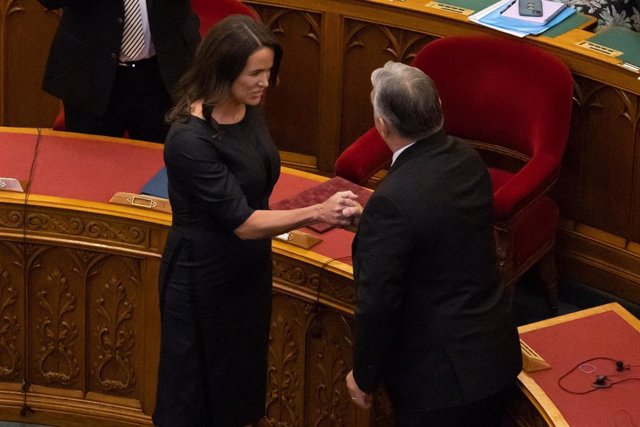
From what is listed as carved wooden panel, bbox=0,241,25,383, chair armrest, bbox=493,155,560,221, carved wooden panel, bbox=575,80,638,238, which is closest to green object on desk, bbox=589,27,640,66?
carved wooden panel, bbox=575,80,638,238

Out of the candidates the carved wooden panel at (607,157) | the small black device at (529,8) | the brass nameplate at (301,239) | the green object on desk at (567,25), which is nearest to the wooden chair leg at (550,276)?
the carved wooden panel at (607,157)

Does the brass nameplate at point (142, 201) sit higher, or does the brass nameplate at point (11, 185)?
the brass nameplate at point (142, 201)

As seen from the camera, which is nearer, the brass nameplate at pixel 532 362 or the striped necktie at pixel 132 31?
the brass nameplate at pixel 532 362

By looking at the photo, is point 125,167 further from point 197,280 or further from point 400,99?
point 400,99

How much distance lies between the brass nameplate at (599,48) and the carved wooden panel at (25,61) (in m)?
2.25

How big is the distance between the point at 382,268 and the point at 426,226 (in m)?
0.14

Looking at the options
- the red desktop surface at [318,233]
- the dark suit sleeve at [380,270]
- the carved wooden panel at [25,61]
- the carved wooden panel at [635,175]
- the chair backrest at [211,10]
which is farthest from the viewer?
the carved wooden panel at [25,61]

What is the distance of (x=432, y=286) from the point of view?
9.43 feet

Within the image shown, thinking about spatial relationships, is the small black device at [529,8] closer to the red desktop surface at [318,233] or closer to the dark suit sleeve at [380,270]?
the red desktop surface at [318,233]

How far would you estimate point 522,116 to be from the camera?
4496mm

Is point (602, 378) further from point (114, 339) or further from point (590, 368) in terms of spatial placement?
point (114, 339)

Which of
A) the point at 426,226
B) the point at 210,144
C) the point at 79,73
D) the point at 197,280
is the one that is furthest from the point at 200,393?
the point at 79,73

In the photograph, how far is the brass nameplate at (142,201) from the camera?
3793 mm

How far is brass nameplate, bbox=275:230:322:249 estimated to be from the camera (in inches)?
144
